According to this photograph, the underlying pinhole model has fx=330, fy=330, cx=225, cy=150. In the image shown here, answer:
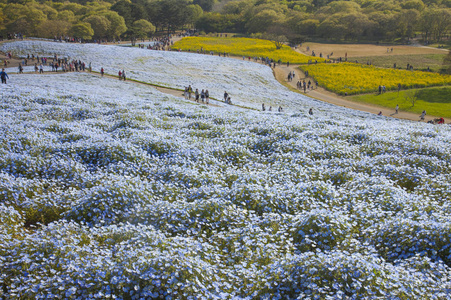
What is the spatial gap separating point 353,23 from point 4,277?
12930 centimetres

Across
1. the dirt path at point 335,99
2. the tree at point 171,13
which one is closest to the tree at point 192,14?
the tree at point 171,13

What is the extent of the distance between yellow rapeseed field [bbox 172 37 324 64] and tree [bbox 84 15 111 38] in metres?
18.9

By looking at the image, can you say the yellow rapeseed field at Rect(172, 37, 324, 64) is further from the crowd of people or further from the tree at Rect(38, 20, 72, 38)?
the crowd of people

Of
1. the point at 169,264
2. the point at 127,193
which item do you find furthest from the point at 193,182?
the point at 169,264

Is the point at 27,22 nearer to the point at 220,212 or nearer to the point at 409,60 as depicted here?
the point at 220,212

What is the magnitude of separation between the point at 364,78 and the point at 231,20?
92.5 meters

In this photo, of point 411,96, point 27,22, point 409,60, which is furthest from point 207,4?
point 411,96

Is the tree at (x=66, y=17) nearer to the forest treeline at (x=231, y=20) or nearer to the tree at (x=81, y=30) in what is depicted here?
the forest treeline at (x=231, y=20)

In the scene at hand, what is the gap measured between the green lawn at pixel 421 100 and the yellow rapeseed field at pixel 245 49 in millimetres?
31235

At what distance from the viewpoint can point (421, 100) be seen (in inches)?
2156

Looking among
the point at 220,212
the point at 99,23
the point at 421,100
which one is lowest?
the point at 220,212

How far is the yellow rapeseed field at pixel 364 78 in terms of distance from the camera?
61812 millimetres

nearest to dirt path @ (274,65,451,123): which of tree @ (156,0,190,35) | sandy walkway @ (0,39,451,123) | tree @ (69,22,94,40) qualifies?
sandy walkway @ (0,39,451,123)

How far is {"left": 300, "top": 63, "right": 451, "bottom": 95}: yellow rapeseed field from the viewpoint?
203 ft
